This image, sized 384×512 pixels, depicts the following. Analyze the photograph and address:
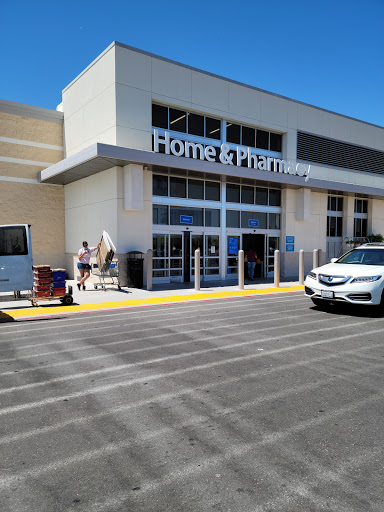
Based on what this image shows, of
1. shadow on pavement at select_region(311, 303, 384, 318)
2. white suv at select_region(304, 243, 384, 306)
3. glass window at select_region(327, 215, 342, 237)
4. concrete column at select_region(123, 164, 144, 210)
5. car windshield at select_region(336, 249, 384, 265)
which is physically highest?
concrete column at select_region(123, 164, 144, 210)

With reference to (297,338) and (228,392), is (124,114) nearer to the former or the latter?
(297,338)

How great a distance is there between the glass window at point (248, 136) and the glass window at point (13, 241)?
39.2 ft

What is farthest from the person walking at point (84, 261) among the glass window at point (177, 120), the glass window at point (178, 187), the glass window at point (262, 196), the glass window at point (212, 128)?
the glass window at point (262, 196)

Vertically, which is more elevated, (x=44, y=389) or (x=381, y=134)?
(x=381, y=134)

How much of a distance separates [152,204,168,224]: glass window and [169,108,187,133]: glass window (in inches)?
134

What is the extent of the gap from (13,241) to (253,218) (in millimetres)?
12092

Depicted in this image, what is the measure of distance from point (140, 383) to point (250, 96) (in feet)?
56.0

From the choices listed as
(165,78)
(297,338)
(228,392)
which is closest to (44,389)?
(228,392)

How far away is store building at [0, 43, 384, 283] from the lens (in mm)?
14711

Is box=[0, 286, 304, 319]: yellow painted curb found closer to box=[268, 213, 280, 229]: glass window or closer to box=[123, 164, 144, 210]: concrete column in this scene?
box=[123, 164, 144, 210]: concrete column

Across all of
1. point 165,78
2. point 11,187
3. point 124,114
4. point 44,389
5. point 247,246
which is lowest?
point 44,389

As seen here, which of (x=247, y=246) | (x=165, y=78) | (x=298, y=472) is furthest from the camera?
(x=247, y=246)

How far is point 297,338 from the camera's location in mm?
6680

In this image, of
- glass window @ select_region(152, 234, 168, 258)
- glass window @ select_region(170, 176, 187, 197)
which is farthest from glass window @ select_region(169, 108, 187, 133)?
glass window @ select_region(152, 234, 168, 258)
